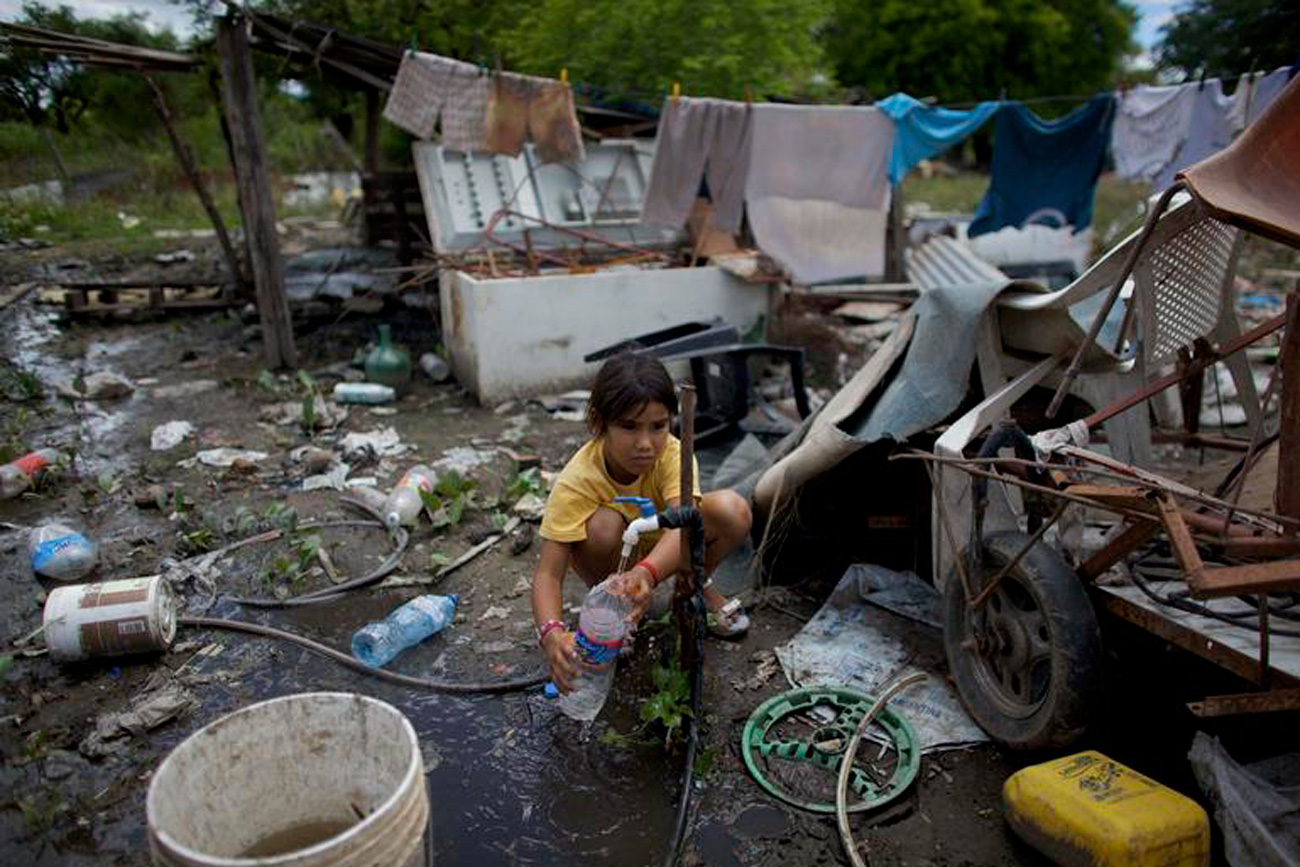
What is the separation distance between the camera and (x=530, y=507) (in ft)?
15.2

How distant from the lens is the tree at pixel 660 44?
345 inches

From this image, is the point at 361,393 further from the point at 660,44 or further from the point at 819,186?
the point at 660,44

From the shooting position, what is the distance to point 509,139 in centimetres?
685

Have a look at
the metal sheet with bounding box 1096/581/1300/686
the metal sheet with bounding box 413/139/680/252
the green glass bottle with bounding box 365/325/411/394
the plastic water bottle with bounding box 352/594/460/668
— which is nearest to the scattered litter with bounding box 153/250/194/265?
the metal sheet with bounding box 413/139/680/252

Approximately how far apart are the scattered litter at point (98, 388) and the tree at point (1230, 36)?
11601 millimetres

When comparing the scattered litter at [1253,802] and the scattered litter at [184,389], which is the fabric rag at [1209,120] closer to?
the scattered litter at [1253,802]

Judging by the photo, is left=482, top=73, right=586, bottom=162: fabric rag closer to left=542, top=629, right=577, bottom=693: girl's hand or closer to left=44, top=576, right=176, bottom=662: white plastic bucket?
left=44, top=576, right=176, bottom=662: white plastic bucket

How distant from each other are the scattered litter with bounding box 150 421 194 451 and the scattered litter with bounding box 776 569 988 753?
4504 millimetres

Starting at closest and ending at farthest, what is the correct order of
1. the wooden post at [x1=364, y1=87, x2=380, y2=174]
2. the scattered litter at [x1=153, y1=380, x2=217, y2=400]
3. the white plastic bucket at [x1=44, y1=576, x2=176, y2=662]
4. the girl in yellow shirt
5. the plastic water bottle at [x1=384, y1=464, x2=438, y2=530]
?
the girl in yellow shirt < the white plastic bucket at [x1=44, y1=576, x2=176, y2=662] < the plastic water bottle at [x1=384, y1=464, x2=438, y2=530] < the scattered litter at [x1=153, y1=380, x2=217, y2=400] < the wooden post at [x1=364, y1=87, x2=380, y2=174]

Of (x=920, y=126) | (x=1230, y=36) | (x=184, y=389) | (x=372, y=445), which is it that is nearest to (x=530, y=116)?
(x=372, y=445)

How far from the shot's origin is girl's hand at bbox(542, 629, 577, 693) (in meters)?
2.36

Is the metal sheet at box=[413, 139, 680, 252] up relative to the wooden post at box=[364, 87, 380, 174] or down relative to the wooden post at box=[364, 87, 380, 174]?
down

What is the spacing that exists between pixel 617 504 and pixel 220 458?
11.7 feet

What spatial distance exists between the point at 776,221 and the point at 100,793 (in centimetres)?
624
